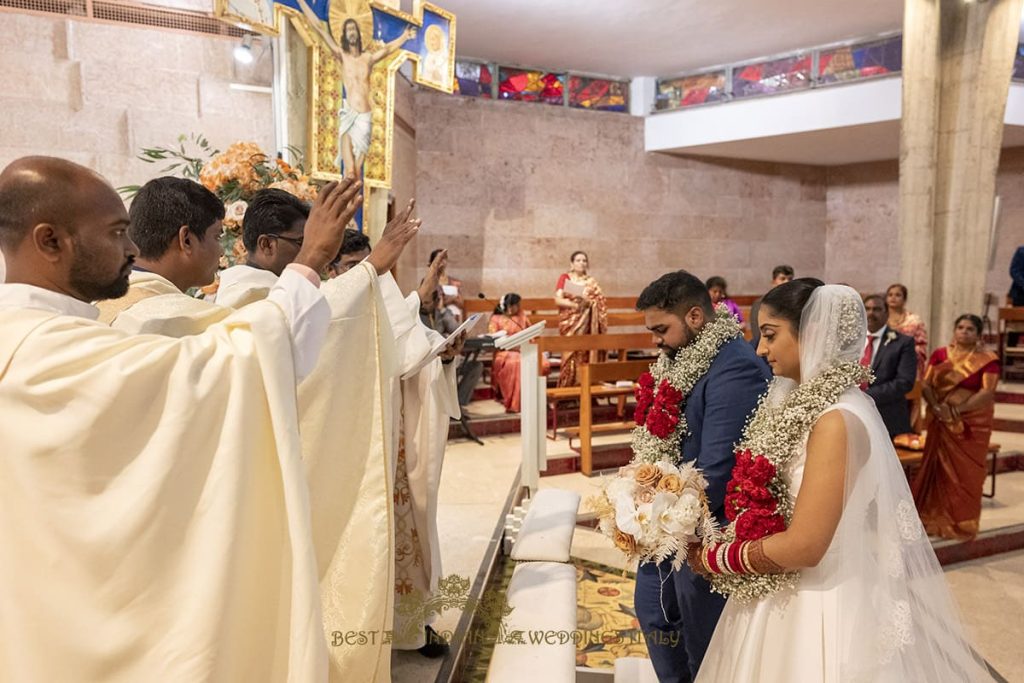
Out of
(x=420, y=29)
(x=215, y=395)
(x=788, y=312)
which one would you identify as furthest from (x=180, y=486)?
(x=420, y=29)

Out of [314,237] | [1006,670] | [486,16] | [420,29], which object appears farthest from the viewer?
[486,16]

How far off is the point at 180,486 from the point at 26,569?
296mm

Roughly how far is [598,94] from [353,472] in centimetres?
1090

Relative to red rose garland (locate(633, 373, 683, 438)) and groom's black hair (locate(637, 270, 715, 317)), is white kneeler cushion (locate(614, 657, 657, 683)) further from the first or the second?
groom's black hair (locate(637, 270, 715, 317))

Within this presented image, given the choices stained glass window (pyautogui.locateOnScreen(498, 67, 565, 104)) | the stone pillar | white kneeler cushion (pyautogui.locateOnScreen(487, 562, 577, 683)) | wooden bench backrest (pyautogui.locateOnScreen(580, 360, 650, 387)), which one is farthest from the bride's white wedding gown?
stained glass window (pyautogui.locateOnScreen(498, 67, 565, 104))

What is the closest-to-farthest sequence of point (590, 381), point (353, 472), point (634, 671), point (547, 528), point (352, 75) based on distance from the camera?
point (353, 472), point (634, 671), point (547, 528), point (590, 381), point (352, 75)

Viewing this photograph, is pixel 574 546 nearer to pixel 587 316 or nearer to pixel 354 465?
pixel 354 465

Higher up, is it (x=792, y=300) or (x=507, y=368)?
(x=792, y=300)

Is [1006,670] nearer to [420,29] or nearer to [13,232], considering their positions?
[13,232]

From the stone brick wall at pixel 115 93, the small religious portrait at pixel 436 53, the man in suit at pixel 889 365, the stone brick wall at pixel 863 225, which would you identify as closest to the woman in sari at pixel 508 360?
the small religious portrait at pixel 436 53

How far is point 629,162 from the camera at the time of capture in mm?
11539

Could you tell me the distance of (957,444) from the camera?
468 cm

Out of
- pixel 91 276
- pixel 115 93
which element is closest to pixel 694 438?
pixel 91 276

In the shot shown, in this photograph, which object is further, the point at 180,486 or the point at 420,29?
the point at 420,29
